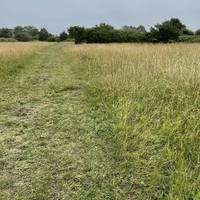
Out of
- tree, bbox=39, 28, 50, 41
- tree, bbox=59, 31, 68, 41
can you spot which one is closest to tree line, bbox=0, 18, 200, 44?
tree, bbox=59, 31, 68, 41

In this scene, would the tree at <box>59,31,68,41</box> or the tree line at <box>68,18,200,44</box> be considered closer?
the tree line at <box>68,18,200,44</box>

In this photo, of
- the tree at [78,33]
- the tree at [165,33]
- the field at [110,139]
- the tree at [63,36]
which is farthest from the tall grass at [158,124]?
the tree at [63,36]

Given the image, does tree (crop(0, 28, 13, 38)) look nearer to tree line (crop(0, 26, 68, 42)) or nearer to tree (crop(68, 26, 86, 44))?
tree line (crop(0, 26, 68, 42))

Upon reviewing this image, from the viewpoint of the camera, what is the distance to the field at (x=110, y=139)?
11.5 ft

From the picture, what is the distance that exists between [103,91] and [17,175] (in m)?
3.88

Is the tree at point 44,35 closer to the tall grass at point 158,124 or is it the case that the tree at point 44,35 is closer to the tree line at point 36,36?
the tree line at point 36,36

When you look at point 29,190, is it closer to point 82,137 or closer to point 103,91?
point 82,137

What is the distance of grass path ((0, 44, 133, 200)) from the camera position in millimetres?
3490

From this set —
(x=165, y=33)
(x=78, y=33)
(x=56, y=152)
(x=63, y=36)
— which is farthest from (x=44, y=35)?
(x=56, y=152)

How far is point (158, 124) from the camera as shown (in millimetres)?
4855

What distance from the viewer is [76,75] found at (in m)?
11.1

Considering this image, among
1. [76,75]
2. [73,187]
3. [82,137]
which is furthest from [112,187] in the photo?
[76,75]

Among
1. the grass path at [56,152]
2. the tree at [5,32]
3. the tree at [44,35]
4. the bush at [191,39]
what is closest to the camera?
the grass path at [56,152]

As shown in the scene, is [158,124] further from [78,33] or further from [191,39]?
[78,33]
